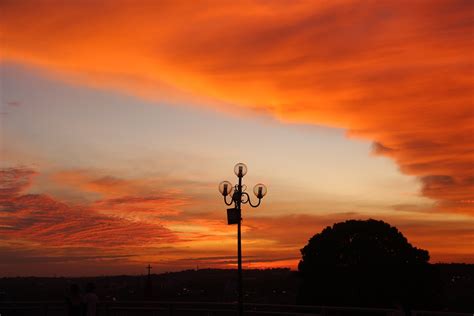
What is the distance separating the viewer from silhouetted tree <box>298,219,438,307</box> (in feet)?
172

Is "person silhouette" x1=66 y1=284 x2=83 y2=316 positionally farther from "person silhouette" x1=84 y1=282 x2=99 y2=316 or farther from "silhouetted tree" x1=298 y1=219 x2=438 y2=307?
"silhouetted tree" x1=298 y1=219 x2=438 y2=307

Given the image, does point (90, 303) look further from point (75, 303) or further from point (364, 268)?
point (364, 268)

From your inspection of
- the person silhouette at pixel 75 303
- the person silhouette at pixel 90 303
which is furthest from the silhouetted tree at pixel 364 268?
the person silhouette at pixel 75 303

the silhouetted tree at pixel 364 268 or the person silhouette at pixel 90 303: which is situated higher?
the silhouetted tree at pixel 364 268

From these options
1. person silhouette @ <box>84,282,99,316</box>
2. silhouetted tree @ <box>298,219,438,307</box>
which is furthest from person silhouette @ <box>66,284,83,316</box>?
silhouetted tree @ <box>298,219,438,307</box>

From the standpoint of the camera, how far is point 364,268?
53500 millimetres

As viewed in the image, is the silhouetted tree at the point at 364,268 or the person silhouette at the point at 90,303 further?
the silhouetted tree at the point at 364,268

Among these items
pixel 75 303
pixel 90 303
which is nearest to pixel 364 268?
pixel 90 303

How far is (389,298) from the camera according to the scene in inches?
2056

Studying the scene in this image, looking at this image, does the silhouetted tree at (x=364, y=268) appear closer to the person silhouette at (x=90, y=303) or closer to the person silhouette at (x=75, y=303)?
the person silhouette at (x=90, y=303)

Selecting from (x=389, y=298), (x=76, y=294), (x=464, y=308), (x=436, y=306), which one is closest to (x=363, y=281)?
(x=389, y=298)

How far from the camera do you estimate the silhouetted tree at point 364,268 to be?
52312mm

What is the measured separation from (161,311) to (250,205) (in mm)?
7484

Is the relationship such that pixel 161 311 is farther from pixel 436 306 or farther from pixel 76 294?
pixel 436 306
